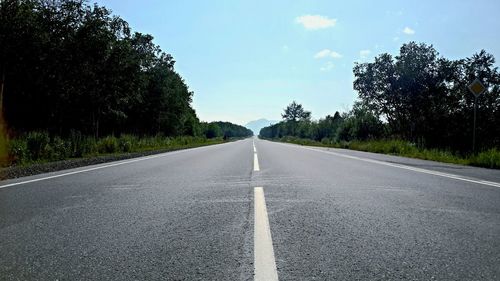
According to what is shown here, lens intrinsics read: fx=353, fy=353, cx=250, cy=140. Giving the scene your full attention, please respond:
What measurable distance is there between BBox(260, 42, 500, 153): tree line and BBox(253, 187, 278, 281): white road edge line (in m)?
34.0

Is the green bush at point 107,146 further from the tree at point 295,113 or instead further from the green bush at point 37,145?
the tree at point 295,113

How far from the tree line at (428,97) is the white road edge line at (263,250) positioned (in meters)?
34.0

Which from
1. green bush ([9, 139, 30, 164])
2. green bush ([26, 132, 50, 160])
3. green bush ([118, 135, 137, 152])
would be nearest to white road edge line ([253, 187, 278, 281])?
green bush ([9, 139, 30, 164])

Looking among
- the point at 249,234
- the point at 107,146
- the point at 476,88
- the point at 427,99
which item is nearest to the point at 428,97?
the point at 427,99

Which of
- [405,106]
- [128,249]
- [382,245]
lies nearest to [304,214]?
[382,245]

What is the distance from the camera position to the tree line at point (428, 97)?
122 feet

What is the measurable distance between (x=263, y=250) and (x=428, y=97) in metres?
46.8

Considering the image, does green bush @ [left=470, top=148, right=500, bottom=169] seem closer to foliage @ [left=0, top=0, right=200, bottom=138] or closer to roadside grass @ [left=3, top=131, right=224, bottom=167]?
roadside grass @ [left=3, top=131, right=224, bottom=167]

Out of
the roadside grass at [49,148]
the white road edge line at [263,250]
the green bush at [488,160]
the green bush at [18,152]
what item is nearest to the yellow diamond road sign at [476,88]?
the green bush at [488,160]

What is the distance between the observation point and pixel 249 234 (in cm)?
344

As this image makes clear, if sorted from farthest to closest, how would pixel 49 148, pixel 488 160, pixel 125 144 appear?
1. pixel 125 144
2. pixel 49 148
3. pixel 488 160

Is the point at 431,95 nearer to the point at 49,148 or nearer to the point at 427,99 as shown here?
the point at 427,99

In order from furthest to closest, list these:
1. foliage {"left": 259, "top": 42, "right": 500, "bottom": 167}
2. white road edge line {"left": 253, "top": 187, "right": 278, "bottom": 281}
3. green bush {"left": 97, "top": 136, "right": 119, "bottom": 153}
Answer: foliage {"left": 259, "top": 42, "right": 500, "bottom": 167} → green bush {"left": 97, "top": 136, "right": 119, "bottom": 153} → white road edge line {"left": 253, "top": 187, "right": 278, "bottom": 281}

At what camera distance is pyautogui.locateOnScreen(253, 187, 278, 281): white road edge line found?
7.99 feet
